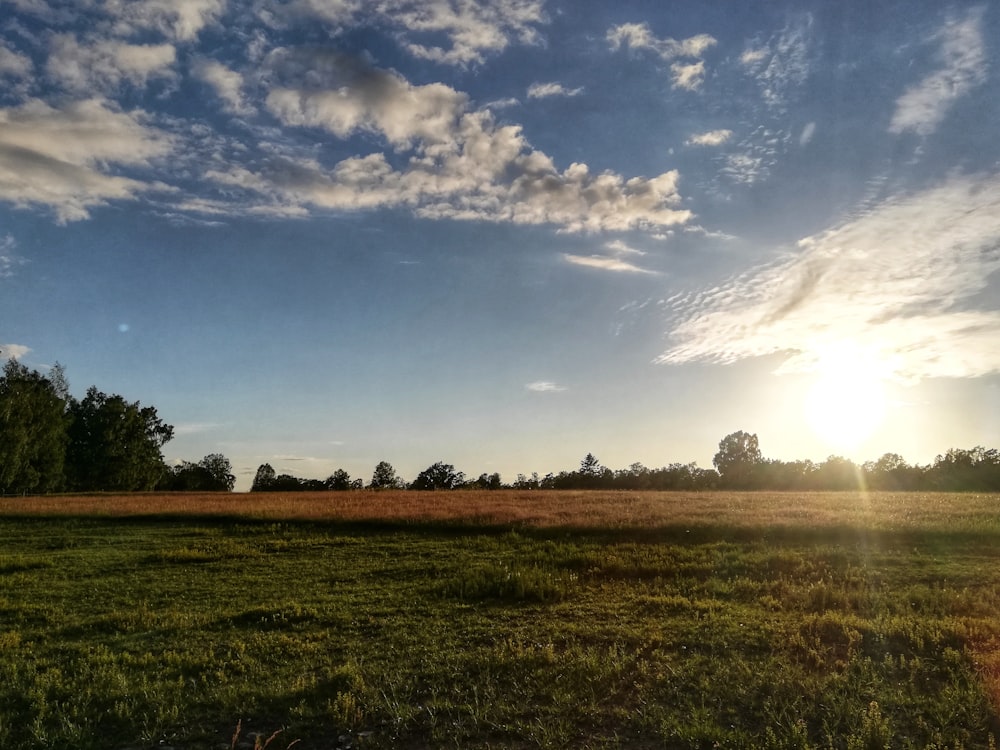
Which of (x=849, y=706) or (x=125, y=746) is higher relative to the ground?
(x=849, y=706)

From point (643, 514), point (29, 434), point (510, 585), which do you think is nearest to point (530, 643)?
point (510, 585)

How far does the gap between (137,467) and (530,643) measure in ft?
355

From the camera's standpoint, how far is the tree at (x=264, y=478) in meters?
142

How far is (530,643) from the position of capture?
12086 mm

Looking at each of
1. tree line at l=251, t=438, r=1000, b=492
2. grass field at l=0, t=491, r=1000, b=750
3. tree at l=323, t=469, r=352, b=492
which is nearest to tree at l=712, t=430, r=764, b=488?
tree line at l=251, t=438, r=1000, b=492

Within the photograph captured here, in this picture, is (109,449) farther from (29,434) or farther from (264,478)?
(264,478)

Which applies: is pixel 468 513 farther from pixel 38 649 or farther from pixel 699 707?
pixel 699 707

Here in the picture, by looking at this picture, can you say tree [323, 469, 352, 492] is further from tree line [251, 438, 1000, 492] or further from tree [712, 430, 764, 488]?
tree [712, 430, 764, 488]

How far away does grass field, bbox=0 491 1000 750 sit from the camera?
8.55 meters

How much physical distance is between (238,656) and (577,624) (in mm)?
6688

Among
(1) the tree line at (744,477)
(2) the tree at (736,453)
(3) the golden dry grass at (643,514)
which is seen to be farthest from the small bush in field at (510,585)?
(2) the tree at (736,453)

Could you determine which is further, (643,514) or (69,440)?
(69,440)

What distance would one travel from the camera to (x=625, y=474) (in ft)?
412

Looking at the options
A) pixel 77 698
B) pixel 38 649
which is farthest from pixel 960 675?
pixel 38 649
